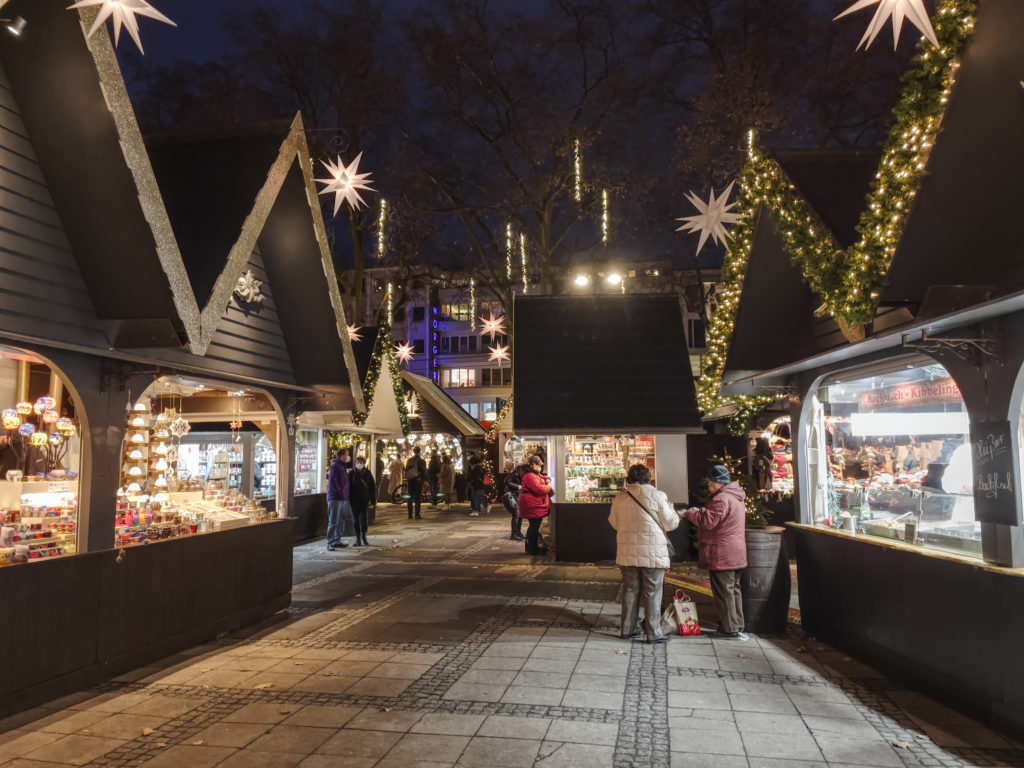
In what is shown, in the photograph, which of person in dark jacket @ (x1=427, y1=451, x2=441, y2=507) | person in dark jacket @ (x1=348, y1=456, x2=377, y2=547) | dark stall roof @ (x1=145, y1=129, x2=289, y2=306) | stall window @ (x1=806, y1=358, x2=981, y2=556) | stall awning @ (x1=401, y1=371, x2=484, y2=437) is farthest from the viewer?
stall awning @ (x1=401, y1=371, x2=484, y2=437)

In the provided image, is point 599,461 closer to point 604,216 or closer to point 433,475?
point 604,216

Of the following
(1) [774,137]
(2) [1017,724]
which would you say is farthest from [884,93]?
(2) [1017,724]

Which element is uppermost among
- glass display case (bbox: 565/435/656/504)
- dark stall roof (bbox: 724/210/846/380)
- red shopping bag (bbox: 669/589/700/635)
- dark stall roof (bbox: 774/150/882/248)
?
dark stall roof (bbox: 774/150/882/248)

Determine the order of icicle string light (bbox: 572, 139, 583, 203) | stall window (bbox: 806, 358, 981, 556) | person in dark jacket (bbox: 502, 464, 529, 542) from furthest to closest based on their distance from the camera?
icicle string light (bbox: 572, 139, 583, 203), person in dark jacket (bbox: 502, 464, 529, 542), stall window (bbox: 806, 358, 981, 556)

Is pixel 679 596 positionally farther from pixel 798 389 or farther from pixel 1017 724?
pixel 1017 724

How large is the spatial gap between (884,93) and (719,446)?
34.7ft

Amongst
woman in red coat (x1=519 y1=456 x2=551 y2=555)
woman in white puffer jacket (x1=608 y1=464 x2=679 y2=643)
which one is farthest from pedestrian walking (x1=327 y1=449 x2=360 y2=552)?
woman in white puffer jacket (x1=608 y1=464 x2=679 y2=643)

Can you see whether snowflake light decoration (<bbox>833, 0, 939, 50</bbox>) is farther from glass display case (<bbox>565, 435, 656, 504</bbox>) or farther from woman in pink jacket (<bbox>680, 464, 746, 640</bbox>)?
glass display case (<bbox>565, 435, 656, 504</bbox>)

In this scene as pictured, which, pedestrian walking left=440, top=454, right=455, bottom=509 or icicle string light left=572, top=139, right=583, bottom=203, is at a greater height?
icicle string light left=572, top=139, right=583, bottom=203

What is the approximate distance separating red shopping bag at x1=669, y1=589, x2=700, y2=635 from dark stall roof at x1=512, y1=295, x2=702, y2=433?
5.22 metres

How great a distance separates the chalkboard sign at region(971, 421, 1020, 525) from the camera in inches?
205

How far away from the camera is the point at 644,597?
25.1 ft

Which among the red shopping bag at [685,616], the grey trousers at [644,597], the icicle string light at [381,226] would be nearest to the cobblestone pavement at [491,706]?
the red shopping bag at [685,616]

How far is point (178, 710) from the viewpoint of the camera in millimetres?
5547
